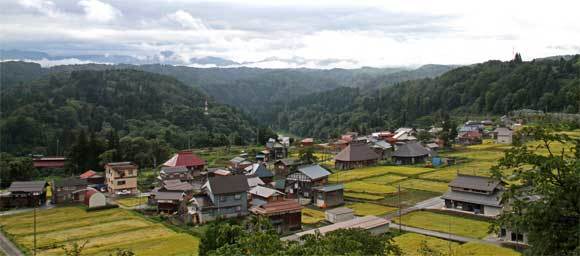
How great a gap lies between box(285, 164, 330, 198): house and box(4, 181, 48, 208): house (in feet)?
65.6

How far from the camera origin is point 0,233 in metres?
30.3

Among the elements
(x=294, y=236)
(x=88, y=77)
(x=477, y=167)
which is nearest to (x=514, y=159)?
(x=294, y=236)

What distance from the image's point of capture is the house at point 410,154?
56.5m

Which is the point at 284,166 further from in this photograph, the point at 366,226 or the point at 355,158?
the point at 366,226

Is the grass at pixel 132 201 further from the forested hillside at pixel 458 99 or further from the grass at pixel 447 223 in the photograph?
the forested hillside at pixel 458 99

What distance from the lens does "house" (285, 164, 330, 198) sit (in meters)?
40.1

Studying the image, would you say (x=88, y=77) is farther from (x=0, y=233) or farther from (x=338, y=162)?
(x=0, y=233)

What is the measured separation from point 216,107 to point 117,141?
5622cm

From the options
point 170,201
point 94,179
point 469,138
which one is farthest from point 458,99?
point 170,201

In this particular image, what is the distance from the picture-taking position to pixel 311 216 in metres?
33.5

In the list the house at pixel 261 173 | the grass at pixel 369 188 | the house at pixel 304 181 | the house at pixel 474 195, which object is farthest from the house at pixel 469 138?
the house at pixel 474 195

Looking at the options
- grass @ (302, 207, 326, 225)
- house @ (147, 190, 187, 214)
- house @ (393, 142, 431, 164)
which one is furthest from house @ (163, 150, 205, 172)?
house @ (393, 142, 431, 164)

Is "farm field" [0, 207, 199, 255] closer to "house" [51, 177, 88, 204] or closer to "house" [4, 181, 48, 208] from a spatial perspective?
"house" [4, 181, 48, 208]

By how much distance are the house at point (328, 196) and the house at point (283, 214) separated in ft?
21.1
